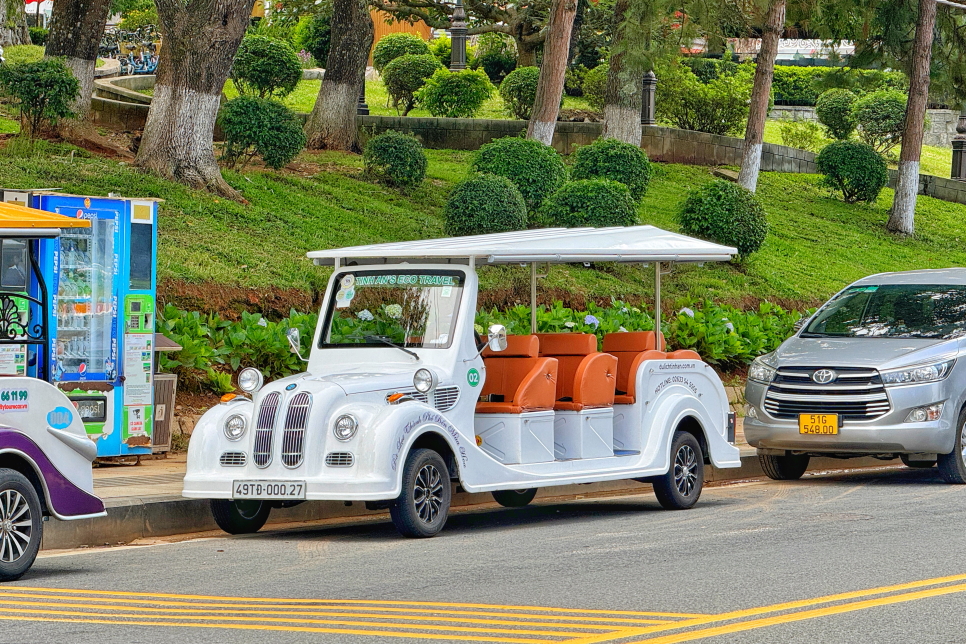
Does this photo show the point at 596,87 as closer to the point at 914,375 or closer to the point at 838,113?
the point at 838,113

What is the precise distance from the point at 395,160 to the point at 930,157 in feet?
96.3

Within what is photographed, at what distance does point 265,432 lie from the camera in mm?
9453

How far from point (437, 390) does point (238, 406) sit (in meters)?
1.43

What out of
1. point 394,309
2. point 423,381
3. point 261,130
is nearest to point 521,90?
point 261,130

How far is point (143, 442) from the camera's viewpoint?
513 inches

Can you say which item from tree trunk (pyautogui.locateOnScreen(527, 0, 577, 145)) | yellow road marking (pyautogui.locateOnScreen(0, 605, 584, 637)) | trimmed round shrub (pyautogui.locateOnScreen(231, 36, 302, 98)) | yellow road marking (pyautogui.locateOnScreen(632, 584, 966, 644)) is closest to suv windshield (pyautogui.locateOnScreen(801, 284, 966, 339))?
yellow road marking (pyautogui.locateOnScreen(632, 584, 966, 644))

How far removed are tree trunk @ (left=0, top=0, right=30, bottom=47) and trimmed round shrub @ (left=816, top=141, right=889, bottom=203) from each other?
2494 centimetres

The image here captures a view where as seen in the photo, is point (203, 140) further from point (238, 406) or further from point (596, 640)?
point (596, 640)

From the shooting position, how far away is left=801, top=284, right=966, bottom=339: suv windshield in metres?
13.3

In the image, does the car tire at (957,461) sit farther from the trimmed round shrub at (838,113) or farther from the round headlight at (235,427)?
the trimmed round shrub at (838,113)

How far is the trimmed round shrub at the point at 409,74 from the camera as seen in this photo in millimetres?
40562

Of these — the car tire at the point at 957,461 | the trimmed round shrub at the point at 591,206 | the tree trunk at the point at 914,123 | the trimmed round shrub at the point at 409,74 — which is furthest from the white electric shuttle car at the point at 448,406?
the trimmed round shrub at the point at 409,74

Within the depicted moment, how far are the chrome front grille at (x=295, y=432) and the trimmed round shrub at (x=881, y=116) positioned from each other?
35.9m

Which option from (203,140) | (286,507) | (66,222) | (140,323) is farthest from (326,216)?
(66,222)
